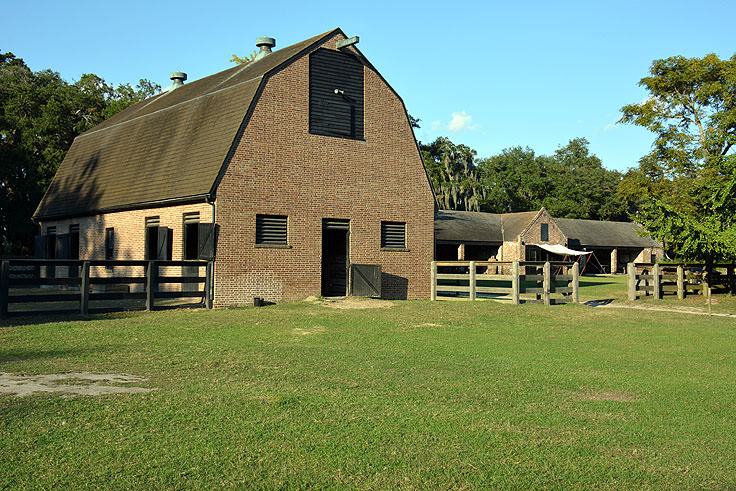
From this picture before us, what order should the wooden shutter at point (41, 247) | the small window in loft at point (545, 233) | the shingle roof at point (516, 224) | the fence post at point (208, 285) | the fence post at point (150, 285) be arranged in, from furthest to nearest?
the small window in loft at point (545, 233), the shingle roof at point (516, 224), the wooden shutter at point (41, 247), the fence post at point (208, 285), the fence post at point (150, 285)

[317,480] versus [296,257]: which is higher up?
[296,257]

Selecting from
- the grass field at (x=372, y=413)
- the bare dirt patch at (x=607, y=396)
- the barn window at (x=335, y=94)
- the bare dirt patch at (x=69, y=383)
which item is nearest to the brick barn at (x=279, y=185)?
the barn window at (x=335, y=94)

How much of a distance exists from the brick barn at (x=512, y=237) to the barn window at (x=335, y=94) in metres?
25.2

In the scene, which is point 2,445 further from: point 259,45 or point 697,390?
point 259,45

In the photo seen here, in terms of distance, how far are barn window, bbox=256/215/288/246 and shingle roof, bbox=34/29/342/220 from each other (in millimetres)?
2121

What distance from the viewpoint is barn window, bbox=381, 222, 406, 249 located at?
24500 millimetres

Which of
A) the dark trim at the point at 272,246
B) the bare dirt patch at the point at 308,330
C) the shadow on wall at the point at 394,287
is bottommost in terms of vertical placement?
the bare dirt patch at the point at 308,330

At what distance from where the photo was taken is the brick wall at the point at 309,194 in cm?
2083

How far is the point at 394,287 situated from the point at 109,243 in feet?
36.9

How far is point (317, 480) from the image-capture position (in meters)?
5.02

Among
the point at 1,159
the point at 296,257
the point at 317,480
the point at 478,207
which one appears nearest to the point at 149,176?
the point at 296,257

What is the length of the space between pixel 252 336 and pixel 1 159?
30.1 m

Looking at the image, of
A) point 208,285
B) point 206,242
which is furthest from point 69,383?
point 206,242

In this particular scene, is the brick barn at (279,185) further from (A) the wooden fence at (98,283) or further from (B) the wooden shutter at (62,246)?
(B) the wooden shutter at (62,246)
